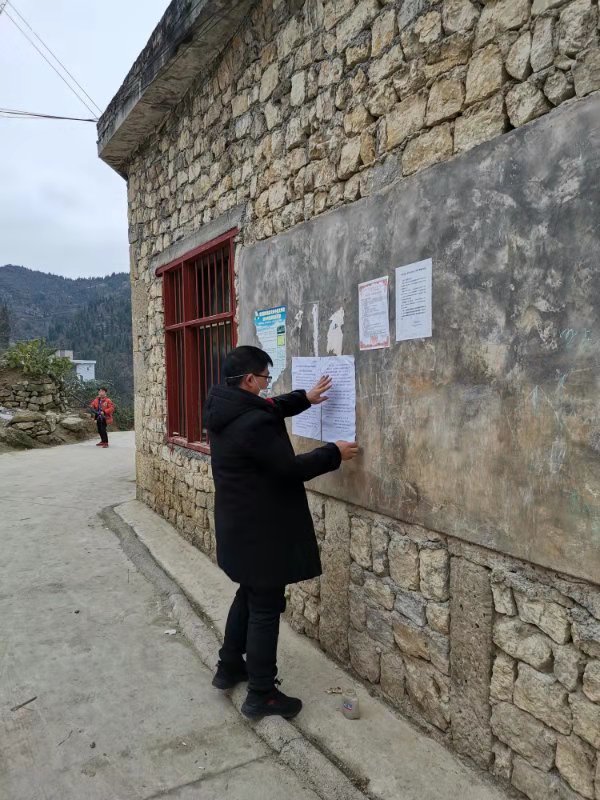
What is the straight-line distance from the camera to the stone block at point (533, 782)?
2182mm

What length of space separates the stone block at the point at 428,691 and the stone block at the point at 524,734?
293mm

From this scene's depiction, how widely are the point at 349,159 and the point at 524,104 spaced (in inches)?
46.3

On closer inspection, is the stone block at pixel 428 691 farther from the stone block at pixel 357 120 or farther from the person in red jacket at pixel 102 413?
the person in red jacket at pixel 102 413

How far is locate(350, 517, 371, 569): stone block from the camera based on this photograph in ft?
10.3

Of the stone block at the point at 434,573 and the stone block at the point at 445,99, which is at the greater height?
the stone block at the point at 445,99

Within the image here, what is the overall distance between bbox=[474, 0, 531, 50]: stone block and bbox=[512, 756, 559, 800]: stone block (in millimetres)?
2800

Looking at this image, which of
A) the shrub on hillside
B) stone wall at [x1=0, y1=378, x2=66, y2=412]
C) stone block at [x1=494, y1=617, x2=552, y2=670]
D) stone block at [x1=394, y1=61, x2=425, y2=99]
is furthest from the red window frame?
the shrub on hillside

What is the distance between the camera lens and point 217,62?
4.82m

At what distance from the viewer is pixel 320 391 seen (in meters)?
3.32

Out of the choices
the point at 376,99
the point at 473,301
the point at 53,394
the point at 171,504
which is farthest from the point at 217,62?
the point at 53,394

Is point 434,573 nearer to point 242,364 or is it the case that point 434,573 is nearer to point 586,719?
point 586,719

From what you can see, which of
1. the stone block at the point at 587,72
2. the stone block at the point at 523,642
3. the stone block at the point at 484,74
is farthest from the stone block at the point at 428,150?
the stone block at the point at 523,642

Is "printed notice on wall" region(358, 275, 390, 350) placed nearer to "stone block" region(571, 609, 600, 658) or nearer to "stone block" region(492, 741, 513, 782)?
"stone block" region(571, 609, 600, 658)

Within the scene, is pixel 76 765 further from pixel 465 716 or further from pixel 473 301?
pixel 473 301
